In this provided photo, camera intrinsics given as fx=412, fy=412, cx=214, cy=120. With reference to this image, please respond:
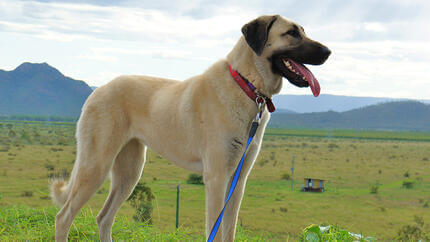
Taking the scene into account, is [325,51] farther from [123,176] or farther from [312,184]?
[312,184]

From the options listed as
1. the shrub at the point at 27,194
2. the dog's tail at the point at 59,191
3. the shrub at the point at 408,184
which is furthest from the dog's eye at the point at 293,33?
the shrub at the point at 408,184

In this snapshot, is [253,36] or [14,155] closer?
[253,36]

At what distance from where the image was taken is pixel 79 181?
16.6 ft

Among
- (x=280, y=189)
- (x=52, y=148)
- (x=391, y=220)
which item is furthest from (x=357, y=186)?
(x=52, y=148)

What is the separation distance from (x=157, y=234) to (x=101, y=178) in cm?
185

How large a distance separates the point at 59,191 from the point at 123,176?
0.92 meters

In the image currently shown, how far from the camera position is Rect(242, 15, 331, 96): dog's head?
4.12 meters

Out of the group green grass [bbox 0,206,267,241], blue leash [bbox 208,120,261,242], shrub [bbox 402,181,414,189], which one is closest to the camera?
blue leash [bbox 208,120,261,242]

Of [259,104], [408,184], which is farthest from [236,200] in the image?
[408,184]

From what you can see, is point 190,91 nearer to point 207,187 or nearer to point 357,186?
point 207,187

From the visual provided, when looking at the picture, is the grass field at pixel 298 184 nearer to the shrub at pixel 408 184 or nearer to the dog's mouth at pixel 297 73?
the shrub at pixel 408 184

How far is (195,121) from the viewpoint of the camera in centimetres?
450

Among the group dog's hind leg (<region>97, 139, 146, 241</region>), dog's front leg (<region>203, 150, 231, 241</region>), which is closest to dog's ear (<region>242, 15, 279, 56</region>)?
dog's front leg (<region>203, 150, 231, 241</region>)

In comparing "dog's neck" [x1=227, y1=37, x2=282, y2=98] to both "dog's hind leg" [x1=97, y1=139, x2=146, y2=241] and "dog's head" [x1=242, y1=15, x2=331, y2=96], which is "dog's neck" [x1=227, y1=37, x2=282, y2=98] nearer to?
"dog's head" [x1=242, y1=15, x2=331, y2=96]
